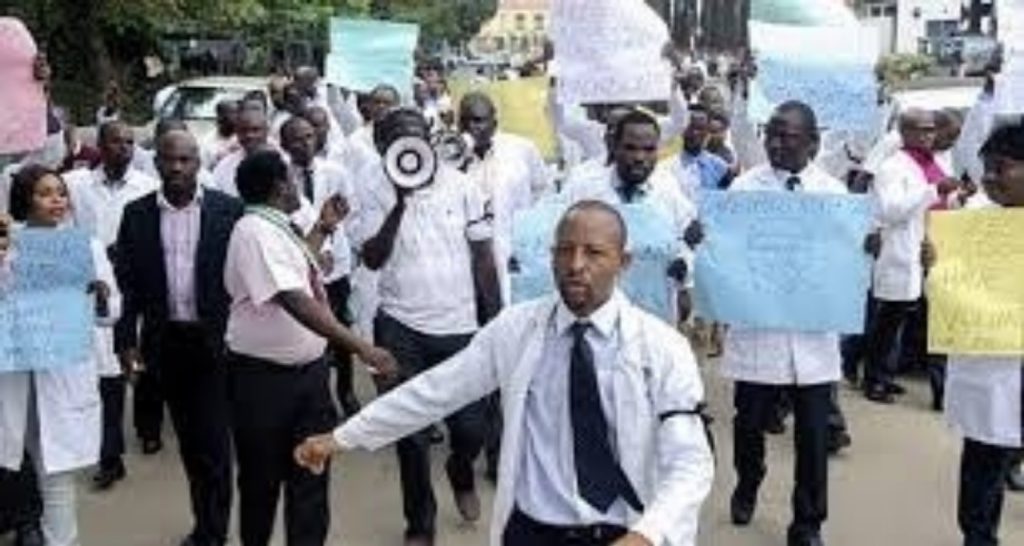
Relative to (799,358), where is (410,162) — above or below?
above

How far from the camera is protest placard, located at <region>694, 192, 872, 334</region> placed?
628 cm

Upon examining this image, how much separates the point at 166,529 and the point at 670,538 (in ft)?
12.4

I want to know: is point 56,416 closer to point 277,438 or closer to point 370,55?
point 277,438

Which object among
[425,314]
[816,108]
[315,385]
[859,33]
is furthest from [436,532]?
[859,33]

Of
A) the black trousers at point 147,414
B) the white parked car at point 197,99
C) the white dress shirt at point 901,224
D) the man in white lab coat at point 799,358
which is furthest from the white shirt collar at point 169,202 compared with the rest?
the white parked car at point 197,99

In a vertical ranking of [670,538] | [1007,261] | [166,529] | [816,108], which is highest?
[816,108]

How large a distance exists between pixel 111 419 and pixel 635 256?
8.65 ft

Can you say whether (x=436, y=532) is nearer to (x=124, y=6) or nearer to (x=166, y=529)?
(x=166, y=529)

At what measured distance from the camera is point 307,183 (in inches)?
329


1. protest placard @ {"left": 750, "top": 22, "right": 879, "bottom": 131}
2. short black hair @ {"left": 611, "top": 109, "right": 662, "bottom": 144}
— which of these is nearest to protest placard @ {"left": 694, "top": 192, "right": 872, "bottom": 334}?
short black hair @ {"left": 611, "top": 109, "right": 662, "bottom": 144}

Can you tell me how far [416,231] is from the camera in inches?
250

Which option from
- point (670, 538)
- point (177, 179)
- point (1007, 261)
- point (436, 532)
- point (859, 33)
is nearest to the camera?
point (670, 538)

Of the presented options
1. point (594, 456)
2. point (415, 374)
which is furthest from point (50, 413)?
Result: point (594, 456)

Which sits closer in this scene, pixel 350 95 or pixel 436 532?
pixel 436 532
